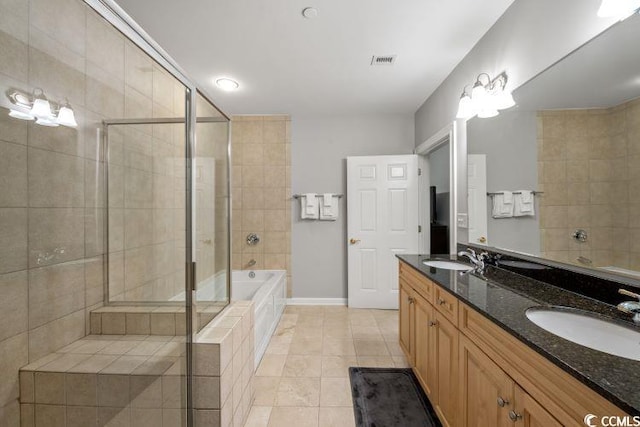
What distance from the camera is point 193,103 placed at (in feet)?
4.50

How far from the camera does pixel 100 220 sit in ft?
4.26

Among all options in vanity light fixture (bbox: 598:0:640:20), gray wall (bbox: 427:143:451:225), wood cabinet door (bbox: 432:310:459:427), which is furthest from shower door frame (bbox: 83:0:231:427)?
gray wall (bbox: 427:143:451:225)

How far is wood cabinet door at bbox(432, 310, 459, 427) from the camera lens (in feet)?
4.00

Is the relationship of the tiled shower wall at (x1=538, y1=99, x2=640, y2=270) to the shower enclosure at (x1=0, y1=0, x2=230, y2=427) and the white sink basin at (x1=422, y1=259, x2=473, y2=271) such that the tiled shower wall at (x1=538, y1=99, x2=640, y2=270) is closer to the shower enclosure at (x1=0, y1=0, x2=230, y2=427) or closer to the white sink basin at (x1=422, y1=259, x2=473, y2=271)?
the white sink basin at (x1=422, y1=259, x2=473, y2=271)

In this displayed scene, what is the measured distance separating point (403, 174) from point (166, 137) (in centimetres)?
264

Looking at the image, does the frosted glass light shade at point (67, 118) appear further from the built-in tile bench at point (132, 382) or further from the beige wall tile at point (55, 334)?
the built-in tile bench at point (132, 382)

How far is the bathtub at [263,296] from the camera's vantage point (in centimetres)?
218

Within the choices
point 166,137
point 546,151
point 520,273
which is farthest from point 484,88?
point 166,137

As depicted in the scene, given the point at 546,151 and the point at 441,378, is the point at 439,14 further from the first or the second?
the point at 441,378

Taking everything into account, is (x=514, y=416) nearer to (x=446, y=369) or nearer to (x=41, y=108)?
(x=446, y=369)

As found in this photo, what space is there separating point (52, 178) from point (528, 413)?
76.3 inches

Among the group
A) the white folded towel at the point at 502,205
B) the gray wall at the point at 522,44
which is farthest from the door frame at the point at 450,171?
the white folded towel at the point at 502,205

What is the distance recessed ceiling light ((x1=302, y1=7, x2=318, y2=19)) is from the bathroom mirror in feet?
4.63

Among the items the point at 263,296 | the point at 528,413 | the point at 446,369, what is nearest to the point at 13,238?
the point at 263,296
